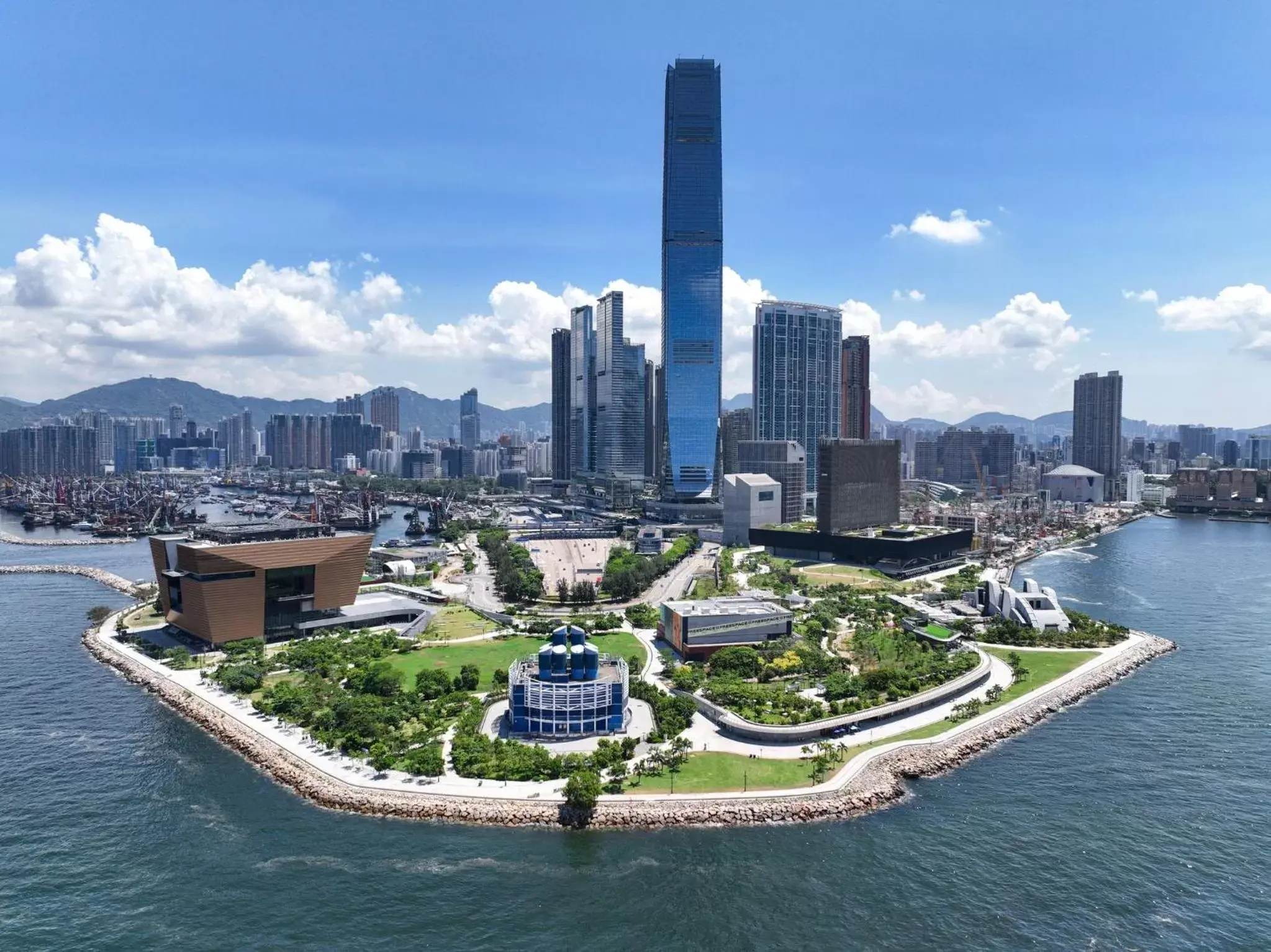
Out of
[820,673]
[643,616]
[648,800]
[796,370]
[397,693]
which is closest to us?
[648,800]

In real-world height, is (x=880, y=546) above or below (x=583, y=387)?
below

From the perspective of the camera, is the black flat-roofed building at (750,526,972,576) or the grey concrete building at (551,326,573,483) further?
the grey concrete building at (551,326,573,483)

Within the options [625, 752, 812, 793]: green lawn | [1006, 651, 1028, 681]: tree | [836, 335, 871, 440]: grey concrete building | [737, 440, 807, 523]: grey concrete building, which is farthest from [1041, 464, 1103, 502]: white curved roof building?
[625, 752, 812, 793]: green lawn

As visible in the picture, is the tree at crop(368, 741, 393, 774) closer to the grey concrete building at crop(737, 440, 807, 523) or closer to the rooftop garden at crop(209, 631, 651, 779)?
the rooftop garden at crop(209, 631, 651, 779)

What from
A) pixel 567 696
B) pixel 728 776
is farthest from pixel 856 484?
pixel 728 776

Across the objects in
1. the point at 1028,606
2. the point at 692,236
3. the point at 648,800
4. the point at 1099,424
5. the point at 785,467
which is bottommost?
the point at 648,800

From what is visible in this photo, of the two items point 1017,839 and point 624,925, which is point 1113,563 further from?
point 624,925

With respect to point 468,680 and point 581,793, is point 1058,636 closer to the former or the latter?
point 468,680
